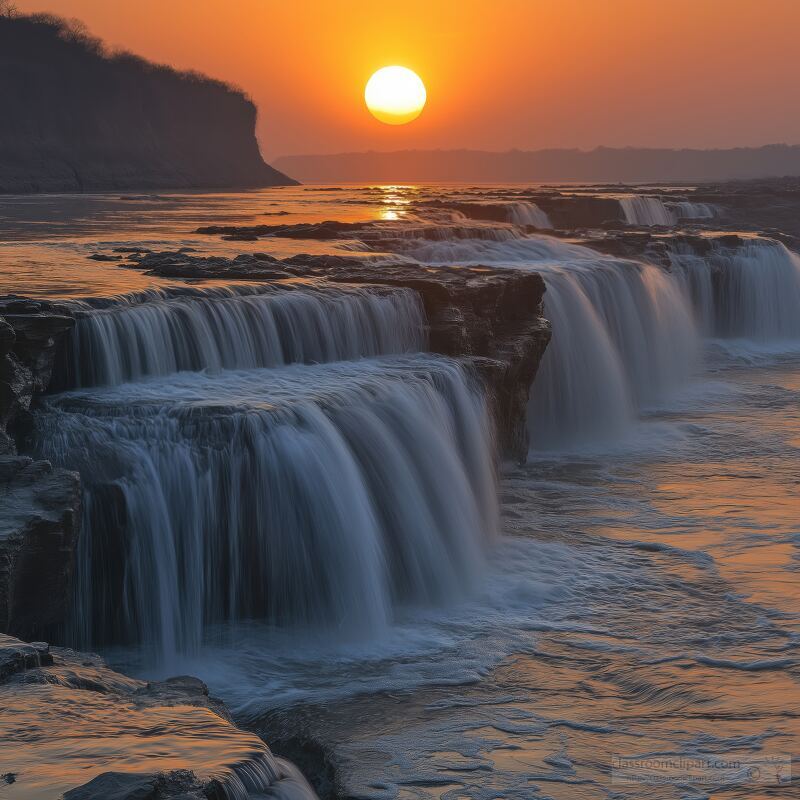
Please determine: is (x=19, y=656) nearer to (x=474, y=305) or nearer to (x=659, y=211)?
(x=474, y=305)

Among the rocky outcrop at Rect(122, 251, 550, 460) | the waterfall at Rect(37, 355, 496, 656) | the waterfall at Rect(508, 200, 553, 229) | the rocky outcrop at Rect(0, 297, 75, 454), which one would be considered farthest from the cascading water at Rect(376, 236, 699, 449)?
the waterfall at Rect(508, 200, 553, 229)

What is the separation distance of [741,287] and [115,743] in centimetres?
2678

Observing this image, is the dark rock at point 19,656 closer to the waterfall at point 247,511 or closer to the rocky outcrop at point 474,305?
the waterfall at point 247,511

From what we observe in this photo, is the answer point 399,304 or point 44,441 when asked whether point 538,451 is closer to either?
point 399,304

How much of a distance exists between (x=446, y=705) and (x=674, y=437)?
35.2ft

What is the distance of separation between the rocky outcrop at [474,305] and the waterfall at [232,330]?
48 centimetres

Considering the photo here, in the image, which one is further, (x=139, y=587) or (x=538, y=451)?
(x=538, y=451)

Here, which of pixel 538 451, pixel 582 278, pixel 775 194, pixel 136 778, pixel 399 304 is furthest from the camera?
pixel 775 194

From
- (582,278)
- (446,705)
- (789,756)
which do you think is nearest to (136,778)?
(446,705)

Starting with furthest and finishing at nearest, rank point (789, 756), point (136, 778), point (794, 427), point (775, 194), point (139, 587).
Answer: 1. point (775, 194)
2. point (794, 427)
3. point (139, 587)
4. point (789, 756)
5. point (136, 778)

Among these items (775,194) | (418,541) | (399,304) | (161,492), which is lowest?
(418,541)

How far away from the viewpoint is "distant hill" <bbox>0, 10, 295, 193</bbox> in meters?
91.6

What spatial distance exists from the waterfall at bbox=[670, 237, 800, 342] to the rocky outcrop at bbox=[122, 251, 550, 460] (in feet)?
37.9

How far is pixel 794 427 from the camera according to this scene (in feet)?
61.4
